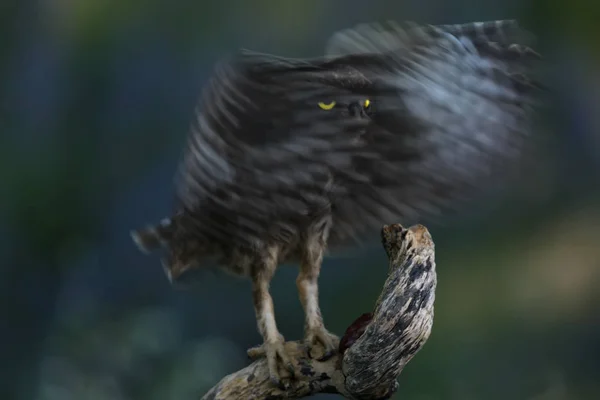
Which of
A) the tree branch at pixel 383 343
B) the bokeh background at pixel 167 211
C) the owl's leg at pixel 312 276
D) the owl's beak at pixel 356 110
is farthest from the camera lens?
the bokeh background at pixel 167 211

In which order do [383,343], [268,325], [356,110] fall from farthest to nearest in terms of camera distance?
1. [268,325]
2. [356,110]
3. [383,343]

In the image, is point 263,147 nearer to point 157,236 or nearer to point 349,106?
point 349,106

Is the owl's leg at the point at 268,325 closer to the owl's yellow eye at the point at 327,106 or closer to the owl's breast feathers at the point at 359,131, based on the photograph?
the owl's breast feathers at the point at 359,131

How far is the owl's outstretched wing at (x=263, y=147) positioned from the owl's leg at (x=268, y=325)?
0.06 meters

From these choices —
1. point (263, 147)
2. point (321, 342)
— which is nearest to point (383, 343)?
point (321, 342)

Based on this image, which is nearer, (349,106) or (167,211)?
(349,106)

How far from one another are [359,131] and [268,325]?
360mm

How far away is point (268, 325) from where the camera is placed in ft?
3.06

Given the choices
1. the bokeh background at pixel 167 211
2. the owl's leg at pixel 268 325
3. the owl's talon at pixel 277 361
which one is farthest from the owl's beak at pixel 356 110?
the bokeh background at pixel 167 211

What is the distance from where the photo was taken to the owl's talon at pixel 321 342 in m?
0.88

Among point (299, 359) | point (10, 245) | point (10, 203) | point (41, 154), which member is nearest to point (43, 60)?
point (41, 154)

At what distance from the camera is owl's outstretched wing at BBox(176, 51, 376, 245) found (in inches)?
29.2

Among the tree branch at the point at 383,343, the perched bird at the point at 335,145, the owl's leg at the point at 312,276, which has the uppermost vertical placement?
the perched bird at the point at 335,145

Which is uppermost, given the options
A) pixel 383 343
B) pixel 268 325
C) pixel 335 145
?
pixel 335 145
